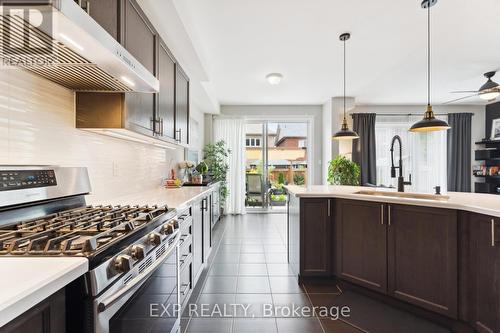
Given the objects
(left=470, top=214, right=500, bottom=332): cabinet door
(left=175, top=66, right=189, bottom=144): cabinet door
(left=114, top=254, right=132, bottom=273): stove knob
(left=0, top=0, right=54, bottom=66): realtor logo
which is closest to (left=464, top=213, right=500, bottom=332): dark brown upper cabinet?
(left=470, top=214, right=500, bottom=332): cabinet door

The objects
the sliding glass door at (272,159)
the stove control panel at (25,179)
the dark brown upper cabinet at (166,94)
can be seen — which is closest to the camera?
the stove control panel at (25,179)

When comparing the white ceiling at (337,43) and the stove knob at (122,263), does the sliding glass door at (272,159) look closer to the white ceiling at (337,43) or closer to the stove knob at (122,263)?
the white ceiling at (337,43)

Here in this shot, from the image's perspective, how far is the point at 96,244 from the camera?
87cm

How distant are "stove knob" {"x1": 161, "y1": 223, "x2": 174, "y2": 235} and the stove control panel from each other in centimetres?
65

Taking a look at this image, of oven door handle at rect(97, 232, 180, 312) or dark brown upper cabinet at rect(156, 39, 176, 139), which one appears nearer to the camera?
oven door handle at rect(97, 232, 180, 312)

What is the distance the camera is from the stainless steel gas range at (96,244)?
81 centimetres

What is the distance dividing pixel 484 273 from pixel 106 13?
2.75 meters

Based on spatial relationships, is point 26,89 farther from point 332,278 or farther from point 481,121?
point 481,121

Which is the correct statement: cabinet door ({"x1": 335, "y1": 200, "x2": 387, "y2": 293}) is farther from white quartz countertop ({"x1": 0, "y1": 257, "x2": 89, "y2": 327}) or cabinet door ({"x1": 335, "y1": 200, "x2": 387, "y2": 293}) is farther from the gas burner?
white quartz countertop ({"x1": 0, "y1": 257, "x2": 89, "y2": 327})

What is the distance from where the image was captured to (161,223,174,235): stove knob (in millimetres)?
1406

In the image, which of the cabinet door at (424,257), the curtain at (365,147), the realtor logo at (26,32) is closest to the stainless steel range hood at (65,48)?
the realtor logo at (26,32)

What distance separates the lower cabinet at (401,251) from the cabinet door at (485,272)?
0.11 metres

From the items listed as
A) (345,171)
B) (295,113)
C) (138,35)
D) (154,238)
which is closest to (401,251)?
(154,238)

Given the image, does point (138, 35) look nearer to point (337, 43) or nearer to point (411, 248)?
point (337, 43)
